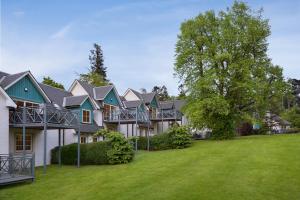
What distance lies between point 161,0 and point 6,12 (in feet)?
21.3

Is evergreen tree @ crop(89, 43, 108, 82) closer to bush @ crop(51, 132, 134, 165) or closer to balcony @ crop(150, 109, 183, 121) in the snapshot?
balcony @ crop(150, 109, 183, 121)

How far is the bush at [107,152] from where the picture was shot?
82.3ft

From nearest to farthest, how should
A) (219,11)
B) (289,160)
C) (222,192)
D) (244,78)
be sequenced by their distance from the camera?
(222,192) < (289,160) < (244,78) < (219,11)

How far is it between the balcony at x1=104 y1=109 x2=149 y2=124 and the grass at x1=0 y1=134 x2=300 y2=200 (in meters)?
10.9

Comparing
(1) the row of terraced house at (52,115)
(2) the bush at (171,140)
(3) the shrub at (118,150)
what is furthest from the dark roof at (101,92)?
(3) the shrub at (118,150)

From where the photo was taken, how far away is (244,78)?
1575 inches

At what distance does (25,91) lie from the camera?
25.6 m

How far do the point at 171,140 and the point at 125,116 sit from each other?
208 inches

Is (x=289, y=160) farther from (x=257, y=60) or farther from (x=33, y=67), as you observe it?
(x=33, y=67)

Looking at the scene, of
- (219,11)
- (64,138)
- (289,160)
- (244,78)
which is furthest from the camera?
(219,11)

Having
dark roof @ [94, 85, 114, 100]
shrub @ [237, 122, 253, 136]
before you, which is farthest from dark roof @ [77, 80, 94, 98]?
shrub @ [237, 122, 253, 136]

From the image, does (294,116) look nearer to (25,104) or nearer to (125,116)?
(125,116)

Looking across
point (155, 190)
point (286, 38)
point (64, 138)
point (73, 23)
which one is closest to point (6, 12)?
point (73, 23)

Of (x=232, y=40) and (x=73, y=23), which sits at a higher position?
(x=232, y=40)
